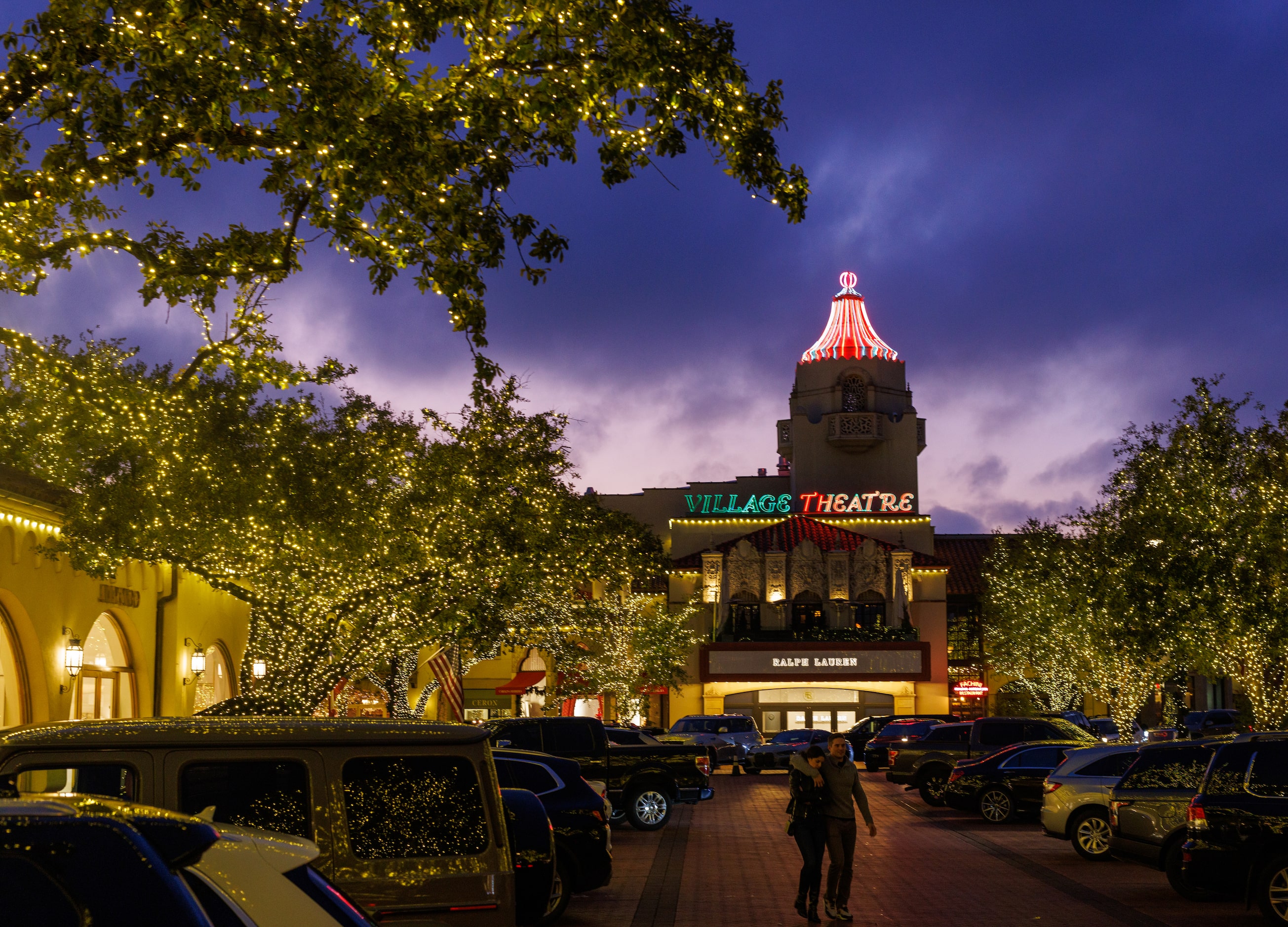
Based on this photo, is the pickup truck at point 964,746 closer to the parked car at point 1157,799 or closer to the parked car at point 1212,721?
the parked car at point 1157,799

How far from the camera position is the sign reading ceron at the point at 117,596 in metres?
23.7

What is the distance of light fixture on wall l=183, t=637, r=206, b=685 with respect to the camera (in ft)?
88.7

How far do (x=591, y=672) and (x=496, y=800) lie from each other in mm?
→ 44626

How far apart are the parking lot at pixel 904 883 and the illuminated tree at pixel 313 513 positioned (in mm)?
6672

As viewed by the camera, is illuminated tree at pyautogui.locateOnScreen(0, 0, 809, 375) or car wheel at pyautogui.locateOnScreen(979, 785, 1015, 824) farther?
car wheel at pyautogui.locateOnScreen(979, 785, 1015, 824)

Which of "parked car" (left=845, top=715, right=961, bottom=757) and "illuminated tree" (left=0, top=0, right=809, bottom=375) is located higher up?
"illuminated tree" (left=0, top=0, right=809, bottom=375)

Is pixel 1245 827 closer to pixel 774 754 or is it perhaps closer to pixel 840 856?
pixel 840 856

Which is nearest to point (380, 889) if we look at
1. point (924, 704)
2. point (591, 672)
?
point (591, 672)

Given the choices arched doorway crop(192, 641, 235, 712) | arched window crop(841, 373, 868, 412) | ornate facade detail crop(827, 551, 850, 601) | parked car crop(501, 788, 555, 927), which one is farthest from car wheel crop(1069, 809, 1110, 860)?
arched window crop(841, 373, 868, 412)

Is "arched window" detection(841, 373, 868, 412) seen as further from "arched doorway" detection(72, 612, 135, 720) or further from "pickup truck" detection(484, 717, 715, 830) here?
"arched doorway" detection(72, 612, 135, 720)

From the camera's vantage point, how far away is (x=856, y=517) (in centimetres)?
6222

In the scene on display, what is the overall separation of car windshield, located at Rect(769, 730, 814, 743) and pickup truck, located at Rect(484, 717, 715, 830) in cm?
1829

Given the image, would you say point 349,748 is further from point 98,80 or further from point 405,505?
point 405,505

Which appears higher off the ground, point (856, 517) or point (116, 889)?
point (856, 517)
